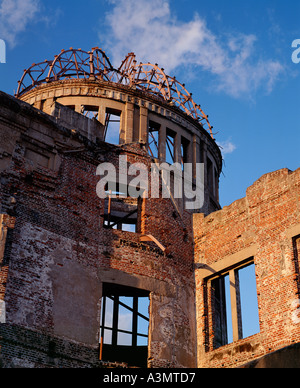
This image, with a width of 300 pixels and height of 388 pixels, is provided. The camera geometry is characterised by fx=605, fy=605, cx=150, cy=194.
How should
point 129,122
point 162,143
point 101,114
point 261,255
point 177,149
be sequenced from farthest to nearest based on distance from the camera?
point 177,149
point 162,143
point 129,122
point 101,114
point 261,255

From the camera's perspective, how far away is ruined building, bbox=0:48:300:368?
49.3 ft

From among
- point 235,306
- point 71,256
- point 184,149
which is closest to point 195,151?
point 184,149

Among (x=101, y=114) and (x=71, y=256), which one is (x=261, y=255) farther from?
(x=101, y=114)

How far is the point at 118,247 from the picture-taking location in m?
17.1

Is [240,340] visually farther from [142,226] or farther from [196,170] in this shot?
[196,170]

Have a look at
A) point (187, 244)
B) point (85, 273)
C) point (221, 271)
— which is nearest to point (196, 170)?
point (187, 244)

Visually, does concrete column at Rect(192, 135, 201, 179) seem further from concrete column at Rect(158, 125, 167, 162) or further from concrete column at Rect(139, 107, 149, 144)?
concrete column at Rect(139, 107, 149, 144)

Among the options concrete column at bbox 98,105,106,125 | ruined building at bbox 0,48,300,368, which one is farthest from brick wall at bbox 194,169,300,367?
concrete column at bbox 98,105,106,125

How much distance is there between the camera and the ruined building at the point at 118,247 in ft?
49.3

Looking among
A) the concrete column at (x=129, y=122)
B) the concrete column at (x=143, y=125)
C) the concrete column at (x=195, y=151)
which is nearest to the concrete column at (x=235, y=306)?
the concrete column at (x=195, y=151)

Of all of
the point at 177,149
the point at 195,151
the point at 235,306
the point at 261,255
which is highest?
the point at 195,151

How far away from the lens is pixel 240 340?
15898 millimetres

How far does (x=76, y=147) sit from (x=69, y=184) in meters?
1.27

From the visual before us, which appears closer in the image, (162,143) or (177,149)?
(162,143)
